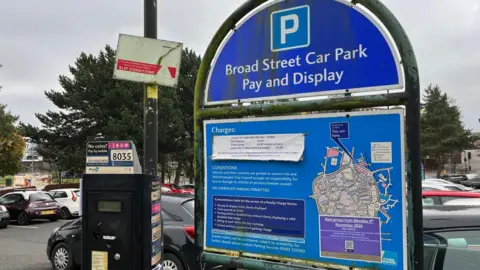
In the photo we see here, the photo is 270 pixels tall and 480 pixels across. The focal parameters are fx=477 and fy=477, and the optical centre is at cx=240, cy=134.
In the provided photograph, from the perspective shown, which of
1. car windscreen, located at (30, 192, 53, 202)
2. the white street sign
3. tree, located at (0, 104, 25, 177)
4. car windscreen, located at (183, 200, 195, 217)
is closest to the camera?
the white street sign

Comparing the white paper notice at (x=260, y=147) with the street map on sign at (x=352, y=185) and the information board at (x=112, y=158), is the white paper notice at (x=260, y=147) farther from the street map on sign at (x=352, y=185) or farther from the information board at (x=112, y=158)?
the information board at (x=112, y=158)

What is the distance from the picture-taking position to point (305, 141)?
10.0ft

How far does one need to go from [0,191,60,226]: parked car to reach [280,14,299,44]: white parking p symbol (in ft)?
63.4

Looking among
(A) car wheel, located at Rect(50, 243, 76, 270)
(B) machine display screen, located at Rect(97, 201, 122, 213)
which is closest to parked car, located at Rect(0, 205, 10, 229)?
(A) car wheel, located at Rect(50, 243, 76, 270)

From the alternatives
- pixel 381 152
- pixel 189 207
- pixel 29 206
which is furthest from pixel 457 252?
pixel 29 206

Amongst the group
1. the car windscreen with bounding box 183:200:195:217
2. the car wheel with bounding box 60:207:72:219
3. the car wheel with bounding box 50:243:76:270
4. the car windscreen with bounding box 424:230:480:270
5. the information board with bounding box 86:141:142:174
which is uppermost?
the information board with bounding box 86:141:142:174

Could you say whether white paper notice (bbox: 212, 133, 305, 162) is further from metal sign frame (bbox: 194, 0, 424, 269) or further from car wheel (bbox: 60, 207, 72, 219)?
car wheel (bbox: 60, 207, 72, 219)

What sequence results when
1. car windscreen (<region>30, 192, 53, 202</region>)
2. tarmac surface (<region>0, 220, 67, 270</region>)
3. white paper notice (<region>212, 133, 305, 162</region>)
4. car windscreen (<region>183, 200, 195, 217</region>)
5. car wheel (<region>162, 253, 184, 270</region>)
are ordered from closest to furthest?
white paper notice (<region>212, 133, 305, 162</region>)
car wheel (<region>162, 253, 184, 270</region>)
car windscreen (<region>183, 200, 195, 217</region>)
tarmac surface (<region>0, 220, 67, 270</region>)
car windscreen (<region>30, 192, 53, 202</region>)

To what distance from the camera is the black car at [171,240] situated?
670 centimetres

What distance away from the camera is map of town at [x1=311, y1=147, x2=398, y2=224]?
2.77m

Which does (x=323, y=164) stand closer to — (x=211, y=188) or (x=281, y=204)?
(x=281, y=204)

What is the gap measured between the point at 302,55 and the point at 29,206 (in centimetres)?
1964

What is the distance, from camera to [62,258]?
8.25 metres

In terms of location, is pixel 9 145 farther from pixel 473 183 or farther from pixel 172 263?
pixel 473 183
